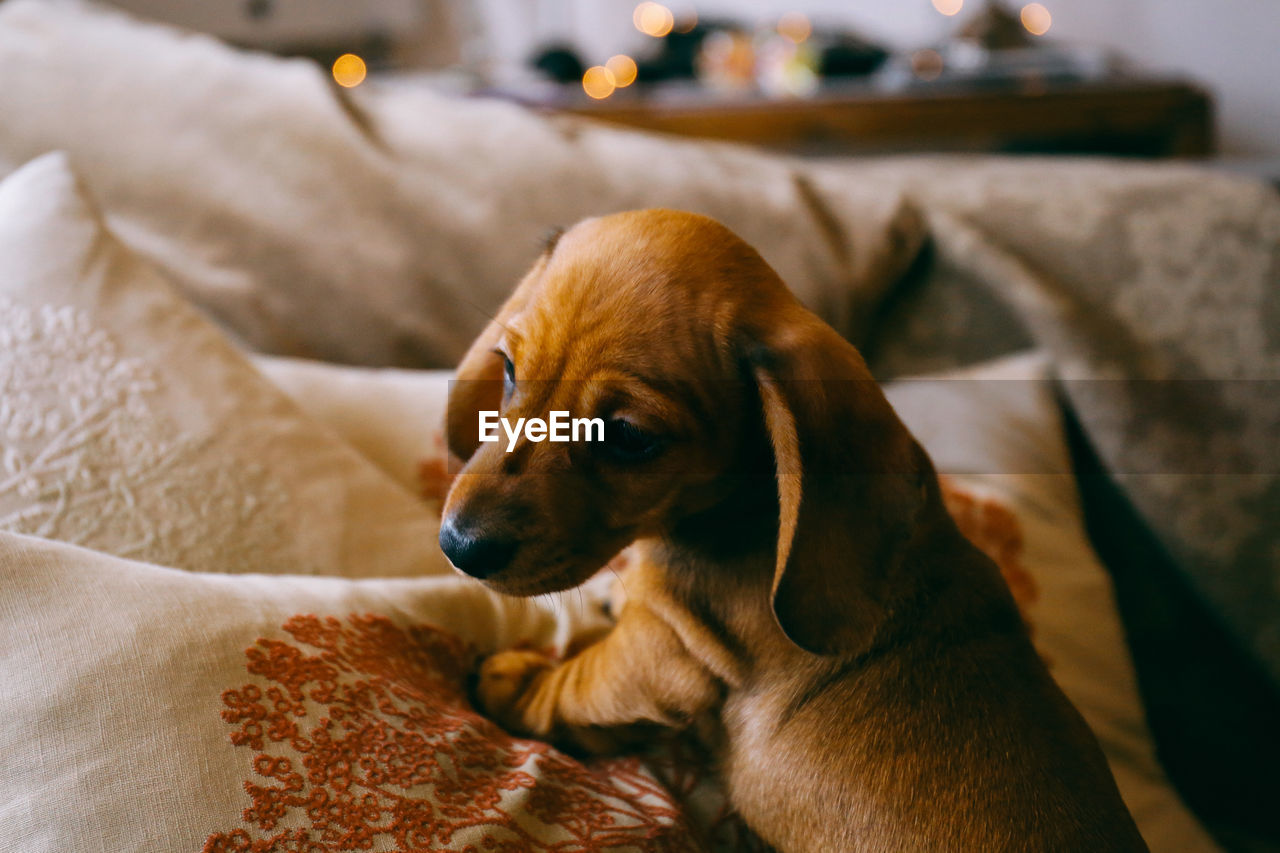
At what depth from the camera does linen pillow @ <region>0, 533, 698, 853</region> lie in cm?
57

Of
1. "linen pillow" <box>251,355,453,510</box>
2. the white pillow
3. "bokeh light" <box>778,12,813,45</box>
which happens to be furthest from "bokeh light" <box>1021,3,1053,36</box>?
"linen pillow" <box>251,355,453,510</box>

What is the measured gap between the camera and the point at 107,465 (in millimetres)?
833

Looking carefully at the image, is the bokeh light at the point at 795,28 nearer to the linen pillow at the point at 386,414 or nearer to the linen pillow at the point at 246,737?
the linen pillow at the point at 386,414

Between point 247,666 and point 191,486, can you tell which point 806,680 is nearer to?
point 247,666

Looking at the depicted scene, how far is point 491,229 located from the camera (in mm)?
1401

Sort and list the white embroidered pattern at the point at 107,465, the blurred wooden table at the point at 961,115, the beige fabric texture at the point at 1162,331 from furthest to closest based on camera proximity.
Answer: the blurred wooden table at the point at 961,115 < the beige fabric texture at the point at 1162,331 < the white embroidered pattern at the point at 107,465

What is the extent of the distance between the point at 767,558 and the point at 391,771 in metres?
0.37

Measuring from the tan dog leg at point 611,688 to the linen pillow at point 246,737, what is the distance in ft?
0.16

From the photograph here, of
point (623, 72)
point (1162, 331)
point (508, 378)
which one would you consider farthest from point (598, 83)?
point (508, 378)

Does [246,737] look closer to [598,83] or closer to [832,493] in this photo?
[832,493]

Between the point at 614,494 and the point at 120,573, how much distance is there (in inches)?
15.9

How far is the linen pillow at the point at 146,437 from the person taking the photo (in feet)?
2.68

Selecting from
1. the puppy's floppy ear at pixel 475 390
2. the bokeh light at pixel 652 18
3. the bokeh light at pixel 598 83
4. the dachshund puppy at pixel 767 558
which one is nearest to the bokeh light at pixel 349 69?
the bokeh light at pixel 598 83

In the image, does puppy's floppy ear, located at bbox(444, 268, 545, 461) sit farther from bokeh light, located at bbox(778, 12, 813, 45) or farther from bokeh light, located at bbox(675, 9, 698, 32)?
bokeh light, located at bbox(675, 9, 698, 32)
